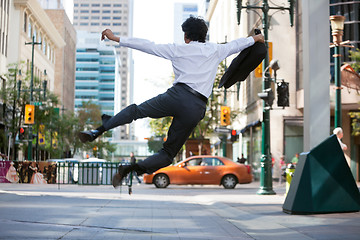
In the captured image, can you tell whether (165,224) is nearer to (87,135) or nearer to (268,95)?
(87,135)

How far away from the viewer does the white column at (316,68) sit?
11297mm

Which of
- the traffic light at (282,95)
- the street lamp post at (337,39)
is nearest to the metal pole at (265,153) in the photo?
the traffic light at (282,95)

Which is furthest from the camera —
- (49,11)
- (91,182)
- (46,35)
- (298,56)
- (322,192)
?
(49,11)

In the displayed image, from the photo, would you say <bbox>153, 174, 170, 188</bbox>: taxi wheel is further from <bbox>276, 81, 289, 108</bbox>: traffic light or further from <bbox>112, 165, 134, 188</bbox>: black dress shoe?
<bbox>112, 165, 134, 188</bbox>: black dress shoe

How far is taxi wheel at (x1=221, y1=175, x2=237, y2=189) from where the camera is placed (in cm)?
2689

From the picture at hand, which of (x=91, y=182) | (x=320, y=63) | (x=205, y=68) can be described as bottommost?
(x=91, y=182)

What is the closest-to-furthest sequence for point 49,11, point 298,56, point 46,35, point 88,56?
point 298,56, point 46,35, point 49,11, point 88,56

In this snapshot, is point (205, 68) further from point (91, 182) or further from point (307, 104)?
point (91, 182)

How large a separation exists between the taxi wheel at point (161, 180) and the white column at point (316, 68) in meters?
15.7

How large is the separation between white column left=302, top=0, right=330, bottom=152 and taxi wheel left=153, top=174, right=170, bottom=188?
15.7 m

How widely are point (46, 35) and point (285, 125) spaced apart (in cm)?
5512

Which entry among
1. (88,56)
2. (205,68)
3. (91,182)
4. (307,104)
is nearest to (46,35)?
(91,182)

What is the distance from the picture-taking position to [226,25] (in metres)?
59.2

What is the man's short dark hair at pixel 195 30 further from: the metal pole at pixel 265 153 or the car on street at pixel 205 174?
the car on street at pixel 205 174
